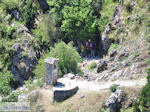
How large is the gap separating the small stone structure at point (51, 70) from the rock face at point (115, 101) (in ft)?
15.8

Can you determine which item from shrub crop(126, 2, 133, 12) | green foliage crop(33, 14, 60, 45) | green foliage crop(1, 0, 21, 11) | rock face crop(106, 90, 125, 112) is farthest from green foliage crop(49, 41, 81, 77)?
green foliage crop(1, 0, 21, 11)

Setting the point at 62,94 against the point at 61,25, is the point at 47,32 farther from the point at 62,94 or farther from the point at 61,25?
the point at 62,94

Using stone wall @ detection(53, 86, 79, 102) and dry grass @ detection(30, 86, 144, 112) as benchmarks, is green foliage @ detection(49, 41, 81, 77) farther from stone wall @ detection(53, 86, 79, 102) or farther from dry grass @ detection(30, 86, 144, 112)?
dry grass @ detection(30, 86, 144, 112)

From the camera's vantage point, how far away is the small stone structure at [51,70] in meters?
21.7

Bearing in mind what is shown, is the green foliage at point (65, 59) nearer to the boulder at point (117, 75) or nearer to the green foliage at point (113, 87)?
the boulder at point (117, 75)

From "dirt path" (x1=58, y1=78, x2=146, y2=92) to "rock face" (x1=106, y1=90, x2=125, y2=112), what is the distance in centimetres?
122

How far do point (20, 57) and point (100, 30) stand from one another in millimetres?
9470

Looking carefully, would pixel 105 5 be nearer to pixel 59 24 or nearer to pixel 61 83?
pixel 59 24

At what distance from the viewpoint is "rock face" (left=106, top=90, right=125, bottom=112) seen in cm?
1877

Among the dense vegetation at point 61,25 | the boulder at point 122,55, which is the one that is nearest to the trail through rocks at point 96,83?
the dense vegetation at point 61,25

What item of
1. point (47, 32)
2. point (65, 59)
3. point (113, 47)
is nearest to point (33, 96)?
point (65, 59)

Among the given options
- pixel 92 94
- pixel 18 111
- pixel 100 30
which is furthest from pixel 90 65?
pixel 18 111

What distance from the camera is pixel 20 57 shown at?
3428 centimetres

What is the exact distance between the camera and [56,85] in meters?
22.1
